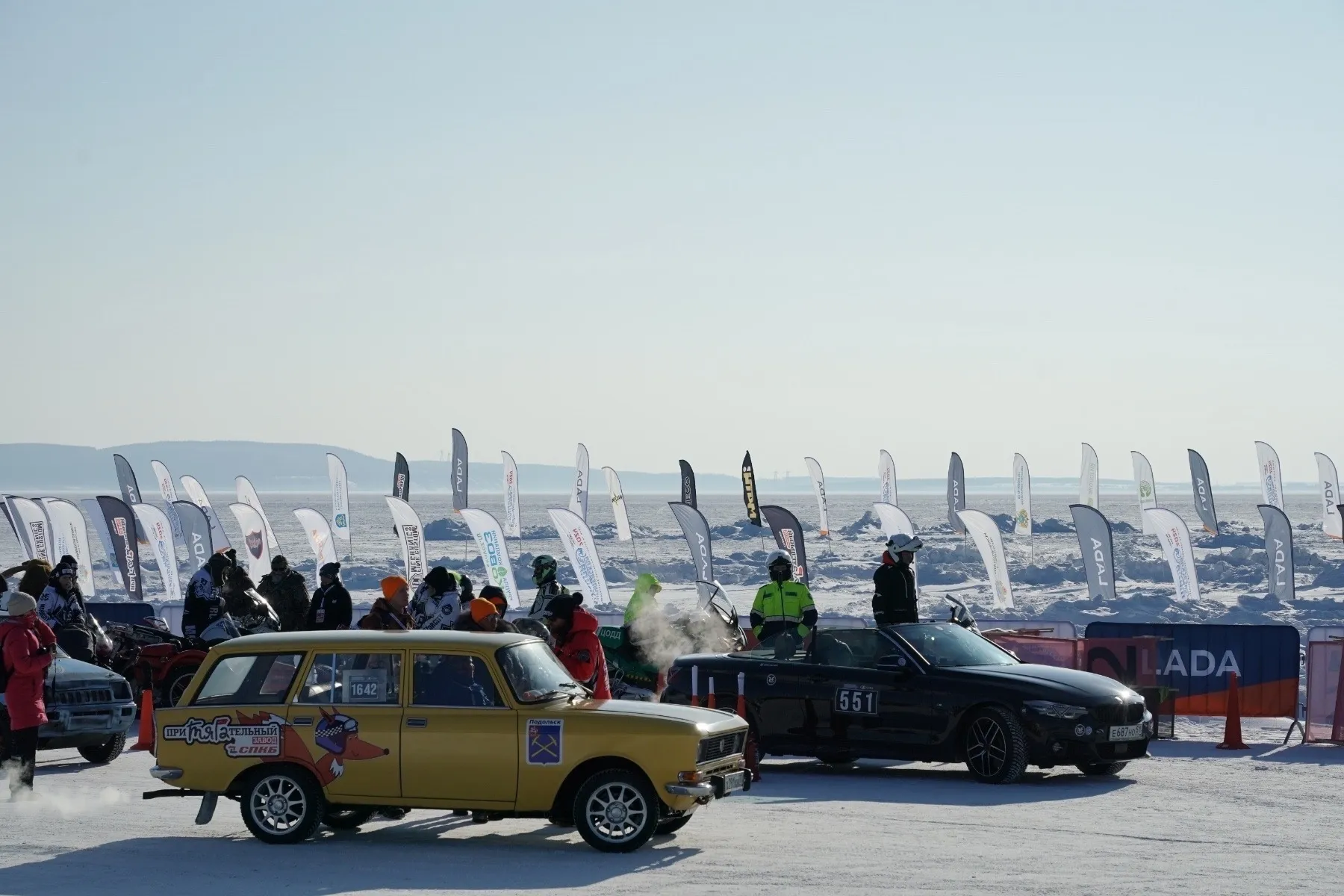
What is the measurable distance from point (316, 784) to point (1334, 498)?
56.5 meters

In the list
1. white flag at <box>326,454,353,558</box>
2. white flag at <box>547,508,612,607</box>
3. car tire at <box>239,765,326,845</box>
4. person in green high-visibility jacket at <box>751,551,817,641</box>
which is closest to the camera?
car tire at <box>239,765,326,845</box>

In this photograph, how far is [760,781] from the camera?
568 inches

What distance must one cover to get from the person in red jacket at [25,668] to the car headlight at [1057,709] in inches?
325

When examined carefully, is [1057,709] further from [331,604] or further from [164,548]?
[164,548]

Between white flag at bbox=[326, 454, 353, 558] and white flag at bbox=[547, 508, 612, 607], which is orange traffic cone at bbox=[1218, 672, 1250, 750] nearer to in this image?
white flag at bbox=[547, 508, 612, 607]

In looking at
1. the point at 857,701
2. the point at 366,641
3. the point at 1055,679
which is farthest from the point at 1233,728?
the point at 366,641

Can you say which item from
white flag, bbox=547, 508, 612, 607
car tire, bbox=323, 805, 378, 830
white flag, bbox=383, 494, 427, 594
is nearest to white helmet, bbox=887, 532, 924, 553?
car tire, bbox=323, 805, 378, 830

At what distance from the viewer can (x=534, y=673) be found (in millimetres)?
10719

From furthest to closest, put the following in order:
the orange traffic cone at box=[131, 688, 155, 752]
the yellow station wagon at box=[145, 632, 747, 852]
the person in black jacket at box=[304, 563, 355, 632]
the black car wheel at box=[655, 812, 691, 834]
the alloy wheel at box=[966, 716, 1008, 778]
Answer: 1. the person in black jacket at box=[304, 563, 355, 632]
2. the orange traffic cone at box=[131, 688, 155, 752]
3. the alloy wheel at box=[966, 716, 1008, 778]
4. the black car wheel at box=[655, 812, 691, 834]
5. the yellow station wagon at box=[145, 632, 747, 852]

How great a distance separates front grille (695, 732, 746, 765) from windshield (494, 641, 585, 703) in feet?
3.40

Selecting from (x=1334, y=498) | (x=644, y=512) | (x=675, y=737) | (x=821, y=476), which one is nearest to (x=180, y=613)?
Result: (x=675, y=737)

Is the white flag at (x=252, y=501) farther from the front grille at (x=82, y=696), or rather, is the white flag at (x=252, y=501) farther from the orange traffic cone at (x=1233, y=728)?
the orange traffic cone at (x=1233, y=728)

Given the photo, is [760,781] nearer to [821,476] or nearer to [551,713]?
[551,713]

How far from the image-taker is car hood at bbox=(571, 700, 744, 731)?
1046 centimetres
